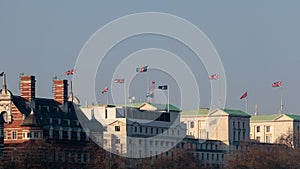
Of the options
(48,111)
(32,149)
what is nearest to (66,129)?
(48,111)

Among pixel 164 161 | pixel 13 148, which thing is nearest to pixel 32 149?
pixel 13 148

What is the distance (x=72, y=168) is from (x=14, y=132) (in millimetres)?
9222

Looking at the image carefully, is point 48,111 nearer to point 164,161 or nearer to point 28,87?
point 28,87

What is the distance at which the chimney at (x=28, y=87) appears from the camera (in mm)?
193500

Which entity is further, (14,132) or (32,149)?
(14,132)

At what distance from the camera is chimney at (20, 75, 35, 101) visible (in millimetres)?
193500

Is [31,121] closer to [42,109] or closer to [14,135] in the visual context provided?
[14,135]

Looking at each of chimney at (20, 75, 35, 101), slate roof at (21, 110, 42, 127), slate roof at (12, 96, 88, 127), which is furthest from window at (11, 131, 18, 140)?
chimney at (20, 75, 35, 101)

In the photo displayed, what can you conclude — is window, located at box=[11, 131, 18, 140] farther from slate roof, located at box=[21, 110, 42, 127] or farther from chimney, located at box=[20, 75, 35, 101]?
chimney, located at box=[20, 75, 35, 101]

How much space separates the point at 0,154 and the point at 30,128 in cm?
529

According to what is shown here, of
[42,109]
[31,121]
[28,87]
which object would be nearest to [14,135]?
[31,121]

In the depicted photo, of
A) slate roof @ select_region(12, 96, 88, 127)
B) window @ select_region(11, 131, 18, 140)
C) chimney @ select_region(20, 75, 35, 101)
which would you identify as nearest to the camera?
window @ select_region(11, 131, 18, 140)

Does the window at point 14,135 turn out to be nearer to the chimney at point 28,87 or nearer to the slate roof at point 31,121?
the slate roof at point 31,121

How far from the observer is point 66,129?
199m
